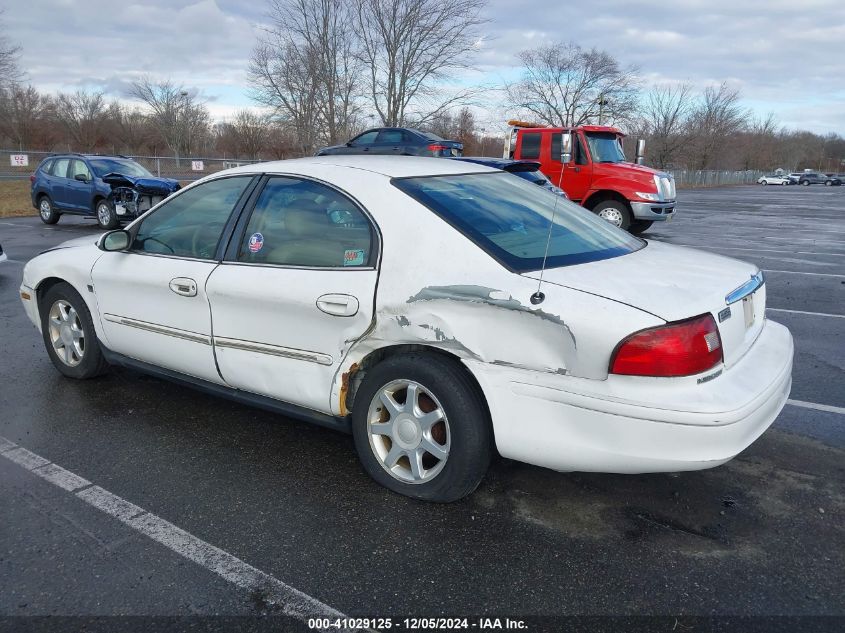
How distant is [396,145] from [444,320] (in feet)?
41.1

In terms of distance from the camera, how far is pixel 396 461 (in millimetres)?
3064

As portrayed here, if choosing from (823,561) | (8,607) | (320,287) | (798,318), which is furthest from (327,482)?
(798,318)

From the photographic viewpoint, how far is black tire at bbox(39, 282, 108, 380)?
4.34m

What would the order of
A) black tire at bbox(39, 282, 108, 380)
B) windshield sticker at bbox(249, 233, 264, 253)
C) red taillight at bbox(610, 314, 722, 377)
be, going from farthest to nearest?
black tire at bbox(39, 282, 108, 380), windshield sticker at bbox(249, 233, 264, 253), red taillight at bbox(610, 314, 722, 377)

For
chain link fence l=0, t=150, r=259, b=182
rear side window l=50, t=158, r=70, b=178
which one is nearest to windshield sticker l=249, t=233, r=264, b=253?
rear side window l=50, t=158, r=70, b=178

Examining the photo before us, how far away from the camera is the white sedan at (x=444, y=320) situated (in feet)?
8.23

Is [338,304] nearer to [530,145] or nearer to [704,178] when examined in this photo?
[530,145]

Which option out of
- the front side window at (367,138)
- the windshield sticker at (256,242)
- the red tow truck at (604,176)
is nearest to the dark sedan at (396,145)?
the front side window at (367,138)

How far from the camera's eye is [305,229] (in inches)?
131

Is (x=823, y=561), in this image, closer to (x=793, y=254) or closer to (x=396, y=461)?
(x=396, y=461)

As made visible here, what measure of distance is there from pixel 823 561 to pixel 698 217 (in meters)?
20.2

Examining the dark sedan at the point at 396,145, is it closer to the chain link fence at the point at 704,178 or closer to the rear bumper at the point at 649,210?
the rear bumper at the point at 649,210

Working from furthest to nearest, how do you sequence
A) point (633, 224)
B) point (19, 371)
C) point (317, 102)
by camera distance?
1. point (317, 102)
2. point (633, 224)
3. point (19, 371)

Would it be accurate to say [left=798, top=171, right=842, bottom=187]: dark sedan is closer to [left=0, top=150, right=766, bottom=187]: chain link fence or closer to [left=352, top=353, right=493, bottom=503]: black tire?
[left=0, top=150, right=766, bottom=187]: chain link fence
